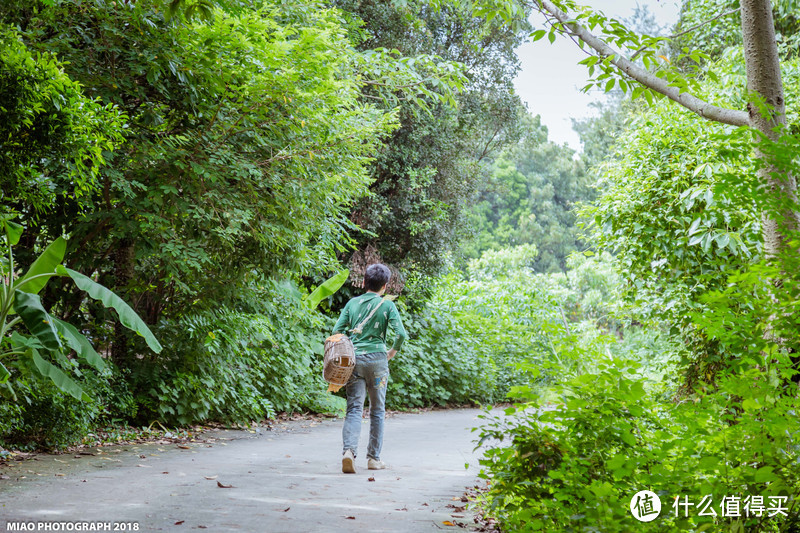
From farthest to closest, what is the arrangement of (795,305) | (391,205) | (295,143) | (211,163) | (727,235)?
(391,205), (295,143), (211,163), (727,235), (795,305)

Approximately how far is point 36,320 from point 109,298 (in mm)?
716

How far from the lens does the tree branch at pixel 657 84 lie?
6062 millimetres

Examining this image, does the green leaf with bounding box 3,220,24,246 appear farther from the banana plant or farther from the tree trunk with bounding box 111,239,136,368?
the tree trunk with bounding box 111,239,136,368

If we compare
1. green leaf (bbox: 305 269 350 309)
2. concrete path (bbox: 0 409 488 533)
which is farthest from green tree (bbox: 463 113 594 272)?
concrete path (bbox: 0 409 488 533)

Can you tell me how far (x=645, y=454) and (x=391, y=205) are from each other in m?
13.1

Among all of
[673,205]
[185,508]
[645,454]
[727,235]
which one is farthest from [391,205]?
[645,454]

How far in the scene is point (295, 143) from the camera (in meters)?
8.73

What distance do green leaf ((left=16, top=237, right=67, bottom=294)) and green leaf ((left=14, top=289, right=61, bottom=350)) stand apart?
2.60 feet

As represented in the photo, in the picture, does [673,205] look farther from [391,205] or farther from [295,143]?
[391,205]

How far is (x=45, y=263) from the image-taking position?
22.1ft

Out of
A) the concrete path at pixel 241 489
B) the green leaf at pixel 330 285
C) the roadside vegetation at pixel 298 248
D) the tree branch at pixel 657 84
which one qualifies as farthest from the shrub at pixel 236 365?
the tree branch at pixel 657 84

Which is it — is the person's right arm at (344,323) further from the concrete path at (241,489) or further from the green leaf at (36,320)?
the green leaf at (36,320)

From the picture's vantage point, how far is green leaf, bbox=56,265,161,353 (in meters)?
6.31

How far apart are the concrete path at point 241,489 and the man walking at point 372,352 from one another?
55 cm
